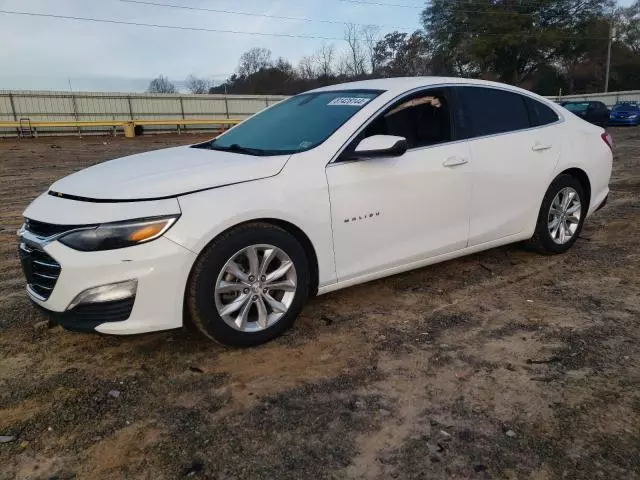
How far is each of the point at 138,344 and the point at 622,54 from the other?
64.4 metres

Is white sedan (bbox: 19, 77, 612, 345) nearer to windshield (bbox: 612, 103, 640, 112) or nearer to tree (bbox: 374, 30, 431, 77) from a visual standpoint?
windshield (bbox: 612, 103, 640, 112)

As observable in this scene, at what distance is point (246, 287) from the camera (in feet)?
10.1

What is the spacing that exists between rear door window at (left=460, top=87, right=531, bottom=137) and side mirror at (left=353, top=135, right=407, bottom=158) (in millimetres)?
1048

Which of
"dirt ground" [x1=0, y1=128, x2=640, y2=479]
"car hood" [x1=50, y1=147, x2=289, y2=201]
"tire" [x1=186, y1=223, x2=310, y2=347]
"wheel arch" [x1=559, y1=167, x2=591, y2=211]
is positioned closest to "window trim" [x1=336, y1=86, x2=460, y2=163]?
"car hood" [x1=50, y1=147, x2=289, y2=201]

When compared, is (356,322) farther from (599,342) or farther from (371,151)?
(599,342)

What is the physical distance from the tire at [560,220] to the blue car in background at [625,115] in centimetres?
2711

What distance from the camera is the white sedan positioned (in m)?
2.78

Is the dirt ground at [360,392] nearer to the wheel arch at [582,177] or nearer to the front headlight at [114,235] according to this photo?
the front headlight at [114,235]

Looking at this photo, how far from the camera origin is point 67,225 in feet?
9.14

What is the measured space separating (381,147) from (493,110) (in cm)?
152

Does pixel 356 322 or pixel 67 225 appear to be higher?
pixel 67 225

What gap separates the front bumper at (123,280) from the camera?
8.93 feet

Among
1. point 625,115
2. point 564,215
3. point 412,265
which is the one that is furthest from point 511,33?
point 412,265

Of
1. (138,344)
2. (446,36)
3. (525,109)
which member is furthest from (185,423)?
(446,36)
